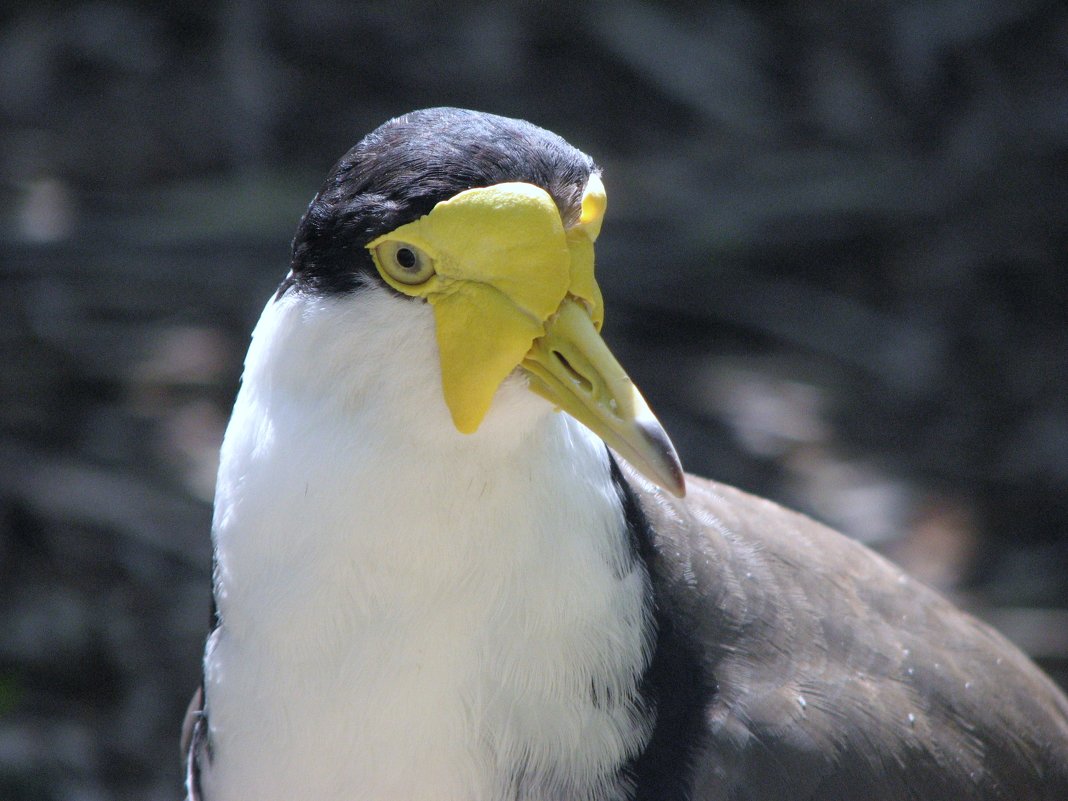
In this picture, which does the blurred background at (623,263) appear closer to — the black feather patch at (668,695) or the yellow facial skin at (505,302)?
the black feather patch at (668,695)

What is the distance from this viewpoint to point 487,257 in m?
2.08

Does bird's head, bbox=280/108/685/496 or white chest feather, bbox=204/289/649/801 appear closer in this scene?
bird's head, bbox=280/108/685/496

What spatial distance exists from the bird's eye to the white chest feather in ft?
0.36

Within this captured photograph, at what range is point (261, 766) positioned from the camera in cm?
232

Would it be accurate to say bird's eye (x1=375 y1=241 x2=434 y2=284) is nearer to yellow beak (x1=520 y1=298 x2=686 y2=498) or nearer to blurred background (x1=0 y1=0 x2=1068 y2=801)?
yellow beak (x1=520 y1=298 x2=686 y2=498)

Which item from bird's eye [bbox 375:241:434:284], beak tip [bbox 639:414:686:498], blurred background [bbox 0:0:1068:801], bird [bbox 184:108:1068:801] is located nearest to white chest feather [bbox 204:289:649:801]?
bird [bbox 184:108:1068:801]

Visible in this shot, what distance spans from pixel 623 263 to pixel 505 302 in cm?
276

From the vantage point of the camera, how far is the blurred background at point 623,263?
13.5ft

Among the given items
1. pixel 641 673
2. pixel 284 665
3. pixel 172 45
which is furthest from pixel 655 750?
pixel 172 45

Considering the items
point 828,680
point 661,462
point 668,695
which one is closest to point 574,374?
point 661,462

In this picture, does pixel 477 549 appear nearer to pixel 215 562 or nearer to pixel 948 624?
pixel 215 562

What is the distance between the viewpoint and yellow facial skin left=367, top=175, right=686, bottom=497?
6.75 feet

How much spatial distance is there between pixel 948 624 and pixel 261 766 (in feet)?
4.37

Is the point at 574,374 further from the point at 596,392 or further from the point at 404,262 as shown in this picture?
the point at 404,262
